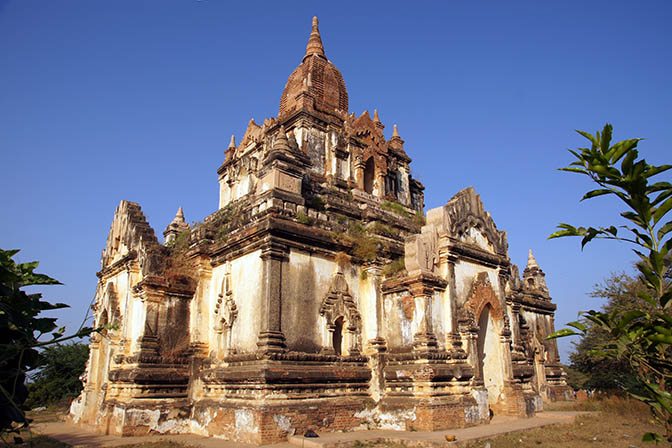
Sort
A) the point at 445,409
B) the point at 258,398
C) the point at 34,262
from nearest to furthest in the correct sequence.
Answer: the point at 34,262, the point at 258,398, the point at 445,409

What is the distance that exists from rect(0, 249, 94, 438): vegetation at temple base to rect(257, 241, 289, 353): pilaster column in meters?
9.48

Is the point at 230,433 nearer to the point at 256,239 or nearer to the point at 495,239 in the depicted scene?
the point at 256,239

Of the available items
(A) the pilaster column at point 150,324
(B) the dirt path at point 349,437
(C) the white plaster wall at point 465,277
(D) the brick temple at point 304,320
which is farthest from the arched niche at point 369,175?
(B) the dirt path at point 349,437

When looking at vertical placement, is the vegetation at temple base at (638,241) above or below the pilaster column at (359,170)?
below

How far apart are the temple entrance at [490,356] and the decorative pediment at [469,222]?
2132 millimetres

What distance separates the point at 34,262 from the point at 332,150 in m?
16.4

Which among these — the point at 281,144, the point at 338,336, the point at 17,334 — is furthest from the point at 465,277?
the point at 17,334

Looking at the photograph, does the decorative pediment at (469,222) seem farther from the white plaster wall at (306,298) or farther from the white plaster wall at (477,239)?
the white plaster wall at (306,298)

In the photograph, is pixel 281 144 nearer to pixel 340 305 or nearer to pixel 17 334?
pixel 340 305

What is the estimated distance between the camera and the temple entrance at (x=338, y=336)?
47.4ft

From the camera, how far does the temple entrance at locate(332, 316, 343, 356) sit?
47.4 feet

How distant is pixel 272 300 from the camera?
1269 centimetres

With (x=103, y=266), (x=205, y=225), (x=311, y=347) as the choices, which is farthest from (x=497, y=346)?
(x=103, y=266)

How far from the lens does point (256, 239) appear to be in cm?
1345
